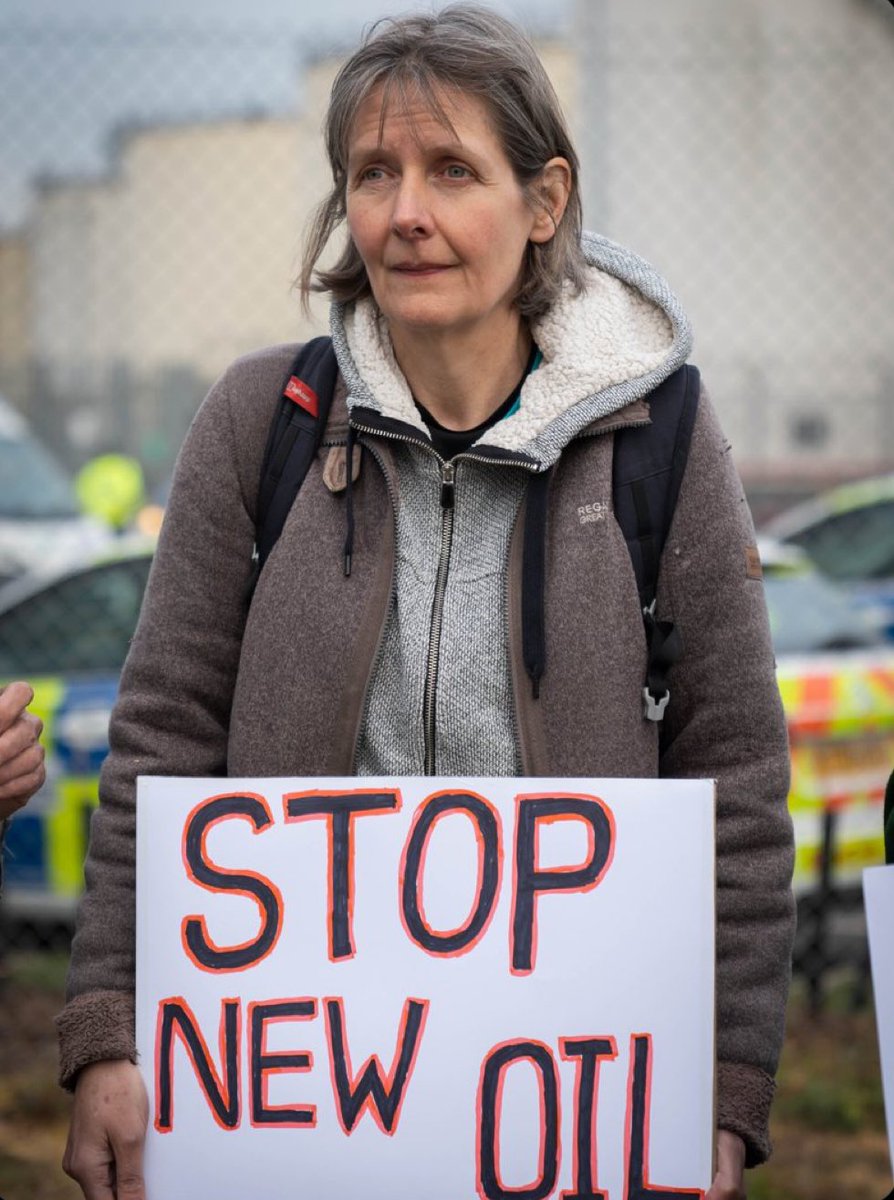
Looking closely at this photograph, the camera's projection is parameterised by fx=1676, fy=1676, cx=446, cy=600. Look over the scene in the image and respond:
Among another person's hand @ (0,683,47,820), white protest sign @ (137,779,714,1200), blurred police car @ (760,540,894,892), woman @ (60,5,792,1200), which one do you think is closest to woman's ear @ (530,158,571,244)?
woman @ (60,5,792,1200)

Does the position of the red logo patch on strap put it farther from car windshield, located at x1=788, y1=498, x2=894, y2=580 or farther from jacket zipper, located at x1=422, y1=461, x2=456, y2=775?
car windshield, located at x1=788, y1=498, x2=894, y2=580

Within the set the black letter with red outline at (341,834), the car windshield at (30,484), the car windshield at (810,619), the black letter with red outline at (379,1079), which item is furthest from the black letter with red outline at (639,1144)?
the car windshield at (30,484)

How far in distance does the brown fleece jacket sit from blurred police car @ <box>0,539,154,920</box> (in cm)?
292

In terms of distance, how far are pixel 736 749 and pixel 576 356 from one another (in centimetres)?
54

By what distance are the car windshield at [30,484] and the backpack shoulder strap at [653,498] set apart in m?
7.32

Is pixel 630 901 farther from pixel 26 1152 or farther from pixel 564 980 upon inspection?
pixel 26 1152

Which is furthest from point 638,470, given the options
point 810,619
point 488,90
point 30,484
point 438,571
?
point 30,484

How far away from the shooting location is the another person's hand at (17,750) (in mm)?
2092

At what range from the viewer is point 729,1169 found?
200 centimetres

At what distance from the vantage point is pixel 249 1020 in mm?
1978

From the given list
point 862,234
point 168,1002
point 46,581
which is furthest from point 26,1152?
point 862,234

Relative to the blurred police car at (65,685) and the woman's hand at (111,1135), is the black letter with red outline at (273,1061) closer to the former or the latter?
the woman's hand at (111,1135)

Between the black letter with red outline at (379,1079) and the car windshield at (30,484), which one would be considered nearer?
the black letter with red outline at (379,1079)

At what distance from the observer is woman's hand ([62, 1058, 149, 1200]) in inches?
78.1
